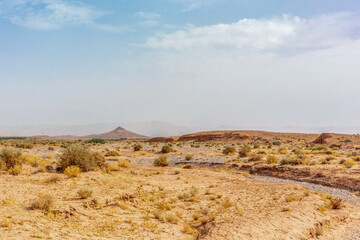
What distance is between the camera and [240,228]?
34.3ft

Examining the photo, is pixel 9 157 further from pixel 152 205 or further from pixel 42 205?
pixel 152 205

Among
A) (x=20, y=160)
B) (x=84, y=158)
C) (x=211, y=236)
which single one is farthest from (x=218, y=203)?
(x=20, y=160)

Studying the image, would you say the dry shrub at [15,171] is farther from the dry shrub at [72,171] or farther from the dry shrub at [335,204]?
the dry shrub at [335,204]

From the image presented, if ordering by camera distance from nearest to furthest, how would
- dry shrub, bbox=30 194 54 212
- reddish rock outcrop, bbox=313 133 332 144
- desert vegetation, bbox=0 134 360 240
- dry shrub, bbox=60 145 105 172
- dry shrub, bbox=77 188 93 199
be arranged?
desert vegetation, bbox=0 134 360 240, dry shrub, bbox=30 194 54 212, dry shrub, bbox=77 188 93 199, dry shrub, bbox=60 145 105 172, reddish rock outcrop, bbox=313 133 332 144


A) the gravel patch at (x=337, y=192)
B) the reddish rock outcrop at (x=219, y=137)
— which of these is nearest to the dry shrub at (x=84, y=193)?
the gravel patch at (x=337, y=192)

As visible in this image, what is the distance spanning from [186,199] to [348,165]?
46.7 feet

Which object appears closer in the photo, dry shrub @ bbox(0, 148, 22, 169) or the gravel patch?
the gravel patch

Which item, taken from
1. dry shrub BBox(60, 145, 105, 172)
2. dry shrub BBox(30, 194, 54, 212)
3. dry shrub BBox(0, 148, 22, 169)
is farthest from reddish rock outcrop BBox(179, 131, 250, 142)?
dry shrub BBox(30, 194, 54, 212)

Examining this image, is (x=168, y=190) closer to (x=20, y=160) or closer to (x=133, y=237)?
(x=133, y=237)

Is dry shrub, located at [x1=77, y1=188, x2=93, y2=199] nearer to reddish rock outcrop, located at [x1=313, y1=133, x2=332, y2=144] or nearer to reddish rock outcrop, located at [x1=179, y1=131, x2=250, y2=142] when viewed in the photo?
reddish rock outcrop, located at [x1=313, y1=133, x2=332, y2=144]

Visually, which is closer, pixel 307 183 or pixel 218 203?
pixel 218 203

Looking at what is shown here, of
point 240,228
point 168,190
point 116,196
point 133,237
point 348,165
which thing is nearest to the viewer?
point 133,237

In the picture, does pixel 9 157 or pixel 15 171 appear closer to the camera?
pixel 15 171

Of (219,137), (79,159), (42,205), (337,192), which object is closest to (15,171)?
(79,159)
